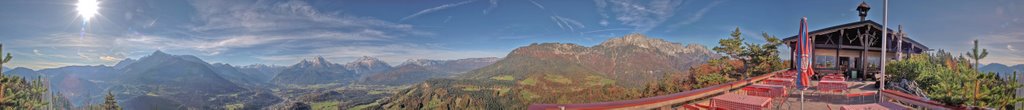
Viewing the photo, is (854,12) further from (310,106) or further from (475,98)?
(310,106)

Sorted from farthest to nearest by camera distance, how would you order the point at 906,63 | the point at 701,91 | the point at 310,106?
the point at 310,106, the point at 906,63, the point at 701,91

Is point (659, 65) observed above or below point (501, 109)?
above

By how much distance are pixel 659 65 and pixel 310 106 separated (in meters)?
99.4

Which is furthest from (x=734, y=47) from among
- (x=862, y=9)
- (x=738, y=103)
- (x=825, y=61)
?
(x=738, y=103)

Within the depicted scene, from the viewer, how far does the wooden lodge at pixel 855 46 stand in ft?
49.8

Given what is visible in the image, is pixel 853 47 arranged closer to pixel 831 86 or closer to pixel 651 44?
pixel 831 86

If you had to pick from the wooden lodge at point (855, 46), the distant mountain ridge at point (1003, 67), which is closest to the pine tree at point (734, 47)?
the wooden lodge at point (855, 46)

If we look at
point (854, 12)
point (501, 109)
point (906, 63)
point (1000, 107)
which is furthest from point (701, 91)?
point (501, 109)

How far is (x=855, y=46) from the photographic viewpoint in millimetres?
16125

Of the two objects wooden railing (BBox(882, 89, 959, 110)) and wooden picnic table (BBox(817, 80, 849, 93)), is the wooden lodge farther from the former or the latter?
wooden railing (BBox(882, 89, 959, 110))

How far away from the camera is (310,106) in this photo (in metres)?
129

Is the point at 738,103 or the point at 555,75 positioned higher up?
the point at 738,103

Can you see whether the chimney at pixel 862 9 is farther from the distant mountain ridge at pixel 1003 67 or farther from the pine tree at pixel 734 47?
the pine tree at pixel 734 47

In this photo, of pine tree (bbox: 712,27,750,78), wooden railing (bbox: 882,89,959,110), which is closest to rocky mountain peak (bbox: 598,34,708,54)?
pine tree (bbox: 712,27,750,78)
